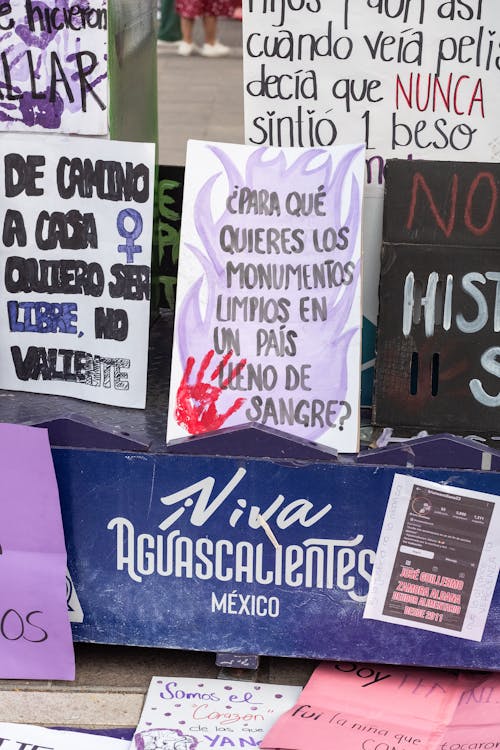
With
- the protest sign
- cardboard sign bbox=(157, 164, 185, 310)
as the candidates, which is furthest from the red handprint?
cardboard sign bbox=(157, 164, 185, 310)

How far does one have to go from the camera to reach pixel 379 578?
3.18m

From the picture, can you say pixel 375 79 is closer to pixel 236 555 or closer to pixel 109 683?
pixel 236 555

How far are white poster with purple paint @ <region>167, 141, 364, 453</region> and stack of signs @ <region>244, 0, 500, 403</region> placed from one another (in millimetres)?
175

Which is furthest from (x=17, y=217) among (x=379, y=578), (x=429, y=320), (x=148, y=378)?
(x=379, y=578)

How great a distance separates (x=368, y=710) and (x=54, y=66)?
189 centimetres

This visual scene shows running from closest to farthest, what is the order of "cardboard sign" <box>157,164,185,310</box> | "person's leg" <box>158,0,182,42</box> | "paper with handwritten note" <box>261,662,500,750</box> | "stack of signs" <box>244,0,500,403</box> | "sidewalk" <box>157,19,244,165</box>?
"paper with handwritten note" <box>261,662,500,750</box>
"stack of signs" <box>244,0,500,403</box>
"cardboard sign" <box>157,164,185,310</box>
"sidewalk" <box>157,19,244,165</box>
"person's leg" <box>158,0,182,42</box>

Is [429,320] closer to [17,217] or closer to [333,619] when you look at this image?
[333,619]

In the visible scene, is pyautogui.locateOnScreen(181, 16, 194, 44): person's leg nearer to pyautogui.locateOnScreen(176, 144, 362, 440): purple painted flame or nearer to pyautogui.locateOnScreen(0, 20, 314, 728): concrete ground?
pyautogui.locateOnScreen(176, 144, 362, 440): purple painted flame

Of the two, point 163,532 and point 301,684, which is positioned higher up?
point 163,532

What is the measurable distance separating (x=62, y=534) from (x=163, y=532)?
0.26 m

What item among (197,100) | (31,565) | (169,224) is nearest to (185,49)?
(197,100)

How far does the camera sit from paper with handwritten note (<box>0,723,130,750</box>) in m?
3.07

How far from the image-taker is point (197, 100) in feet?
35.1

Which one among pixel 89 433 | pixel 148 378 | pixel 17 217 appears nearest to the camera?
pixel 89 433
